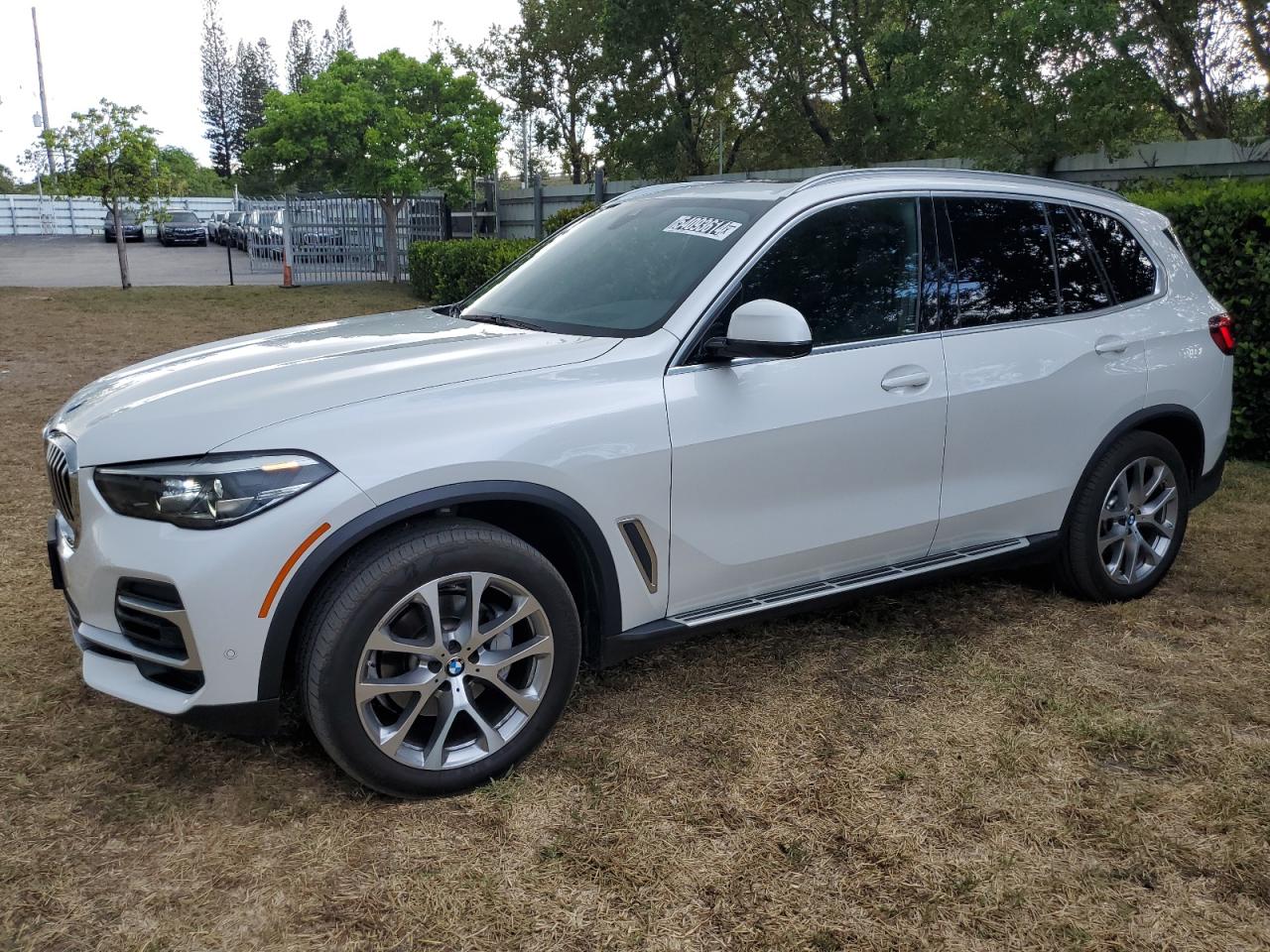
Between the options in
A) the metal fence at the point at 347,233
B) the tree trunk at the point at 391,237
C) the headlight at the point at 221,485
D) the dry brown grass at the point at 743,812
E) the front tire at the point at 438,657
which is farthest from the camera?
the metal fence at the point at 347,233

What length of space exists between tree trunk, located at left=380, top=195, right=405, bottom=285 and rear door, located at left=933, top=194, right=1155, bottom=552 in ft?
71.3

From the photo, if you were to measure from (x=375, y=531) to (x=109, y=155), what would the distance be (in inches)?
876

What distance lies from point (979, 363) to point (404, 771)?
2.45 metres

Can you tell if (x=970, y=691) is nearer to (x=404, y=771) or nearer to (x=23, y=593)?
(x=404, y=771)

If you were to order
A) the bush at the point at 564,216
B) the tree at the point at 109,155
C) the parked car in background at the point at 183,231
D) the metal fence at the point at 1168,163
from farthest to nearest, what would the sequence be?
the parked car in background at the point at 183,231 < the tree at the point at 109,155 < the bush at the point at 564,216 < the metal fence at the point at 1168,163

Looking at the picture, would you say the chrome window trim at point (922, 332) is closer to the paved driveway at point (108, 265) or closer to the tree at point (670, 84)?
the tree at point (670, 84)

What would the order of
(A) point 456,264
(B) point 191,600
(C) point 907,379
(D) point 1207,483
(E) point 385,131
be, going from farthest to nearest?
(E) point 385,131
(A) point 456,264
(D) point 1207,483
(C) point 907,379
(B) point 191,600

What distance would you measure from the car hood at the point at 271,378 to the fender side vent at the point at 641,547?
524 mm

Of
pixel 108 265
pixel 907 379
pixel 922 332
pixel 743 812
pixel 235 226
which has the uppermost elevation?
pixel 922 332

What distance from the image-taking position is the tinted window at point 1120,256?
4.48 metres

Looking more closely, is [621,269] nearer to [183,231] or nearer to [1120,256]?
[1120,256]

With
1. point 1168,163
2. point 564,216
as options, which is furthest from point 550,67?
point 1168,163

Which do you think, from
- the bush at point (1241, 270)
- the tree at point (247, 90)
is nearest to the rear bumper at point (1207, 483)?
the bush at point (1241, 270)

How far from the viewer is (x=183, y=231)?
1654 inches
